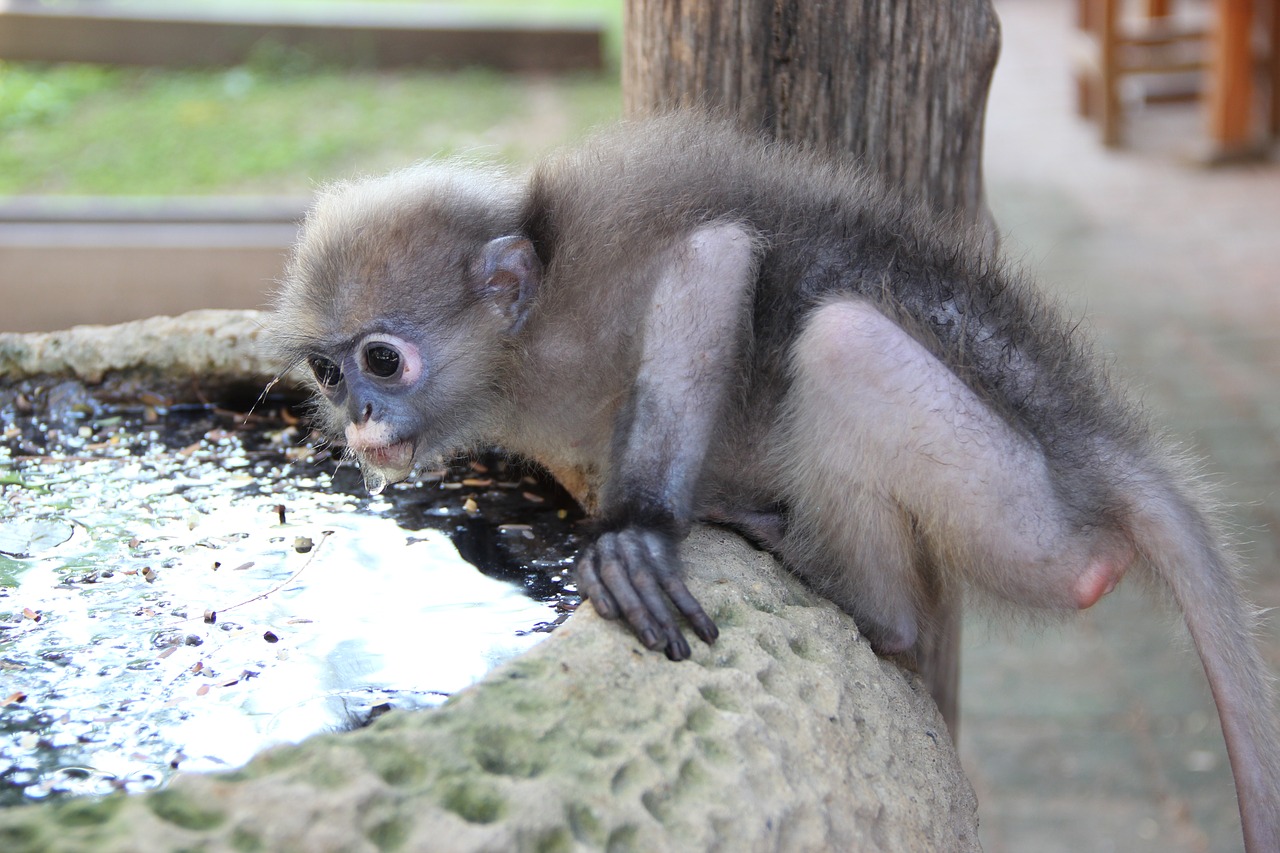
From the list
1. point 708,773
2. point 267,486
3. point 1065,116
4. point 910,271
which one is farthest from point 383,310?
point 1065,116

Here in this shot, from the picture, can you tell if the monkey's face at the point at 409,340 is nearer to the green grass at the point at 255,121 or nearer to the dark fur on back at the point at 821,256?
the dark fur on back at the point at 821,256

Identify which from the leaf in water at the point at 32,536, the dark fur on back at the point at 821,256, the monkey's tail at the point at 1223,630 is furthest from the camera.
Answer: the leaf in water at the point at 32,536

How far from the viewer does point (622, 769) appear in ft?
6.52

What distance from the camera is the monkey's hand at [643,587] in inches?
90.7

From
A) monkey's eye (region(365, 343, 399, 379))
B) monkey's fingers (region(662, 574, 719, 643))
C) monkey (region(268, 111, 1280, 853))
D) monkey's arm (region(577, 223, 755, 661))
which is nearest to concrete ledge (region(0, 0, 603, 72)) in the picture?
monkey (region(268, 111, 1280, 853))

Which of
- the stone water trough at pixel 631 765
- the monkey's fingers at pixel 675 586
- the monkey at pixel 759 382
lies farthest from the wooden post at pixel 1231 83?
the monkey's fingers at pixel 675 586

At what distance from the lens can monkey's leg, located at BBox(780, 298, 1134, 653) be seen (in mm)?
2676

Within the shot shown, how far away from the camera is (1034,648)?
5.94 meters

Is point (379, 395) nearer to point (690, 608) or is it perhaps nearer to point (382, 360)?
point (382, 360)

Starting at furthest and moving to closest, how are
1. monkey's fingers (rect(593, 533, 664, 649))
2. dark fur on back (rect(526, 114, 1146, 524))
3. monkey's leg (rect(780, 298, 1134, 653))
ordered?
dark fur on back (rect(526, 114, 1146, 524)), monkey's leg (rect(780, 298, 1134, 653)), monkey's fingers (rect(593, 533, 664, 649))

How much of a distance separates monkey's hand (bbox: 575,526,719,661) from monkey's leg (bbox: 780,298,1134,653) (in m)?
0.41

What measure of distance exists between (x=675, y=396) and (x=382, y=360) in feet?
2.32

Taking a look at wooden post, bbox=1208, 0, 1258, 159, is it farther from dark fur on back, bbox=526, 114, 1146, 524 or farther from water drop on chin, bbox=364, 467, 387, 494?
water drop on chin, bbox=364, 467, 387, 494

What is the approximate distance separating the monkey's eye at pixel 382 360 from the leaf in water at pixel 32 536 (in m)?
0.80
